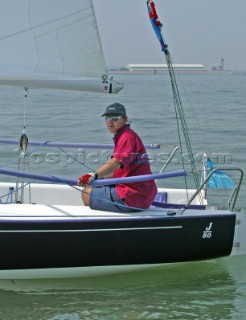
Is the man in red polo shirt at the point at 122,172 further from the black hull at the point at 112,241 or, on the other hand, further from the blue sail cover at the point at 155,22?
the blue sail cover at the point at 155,22

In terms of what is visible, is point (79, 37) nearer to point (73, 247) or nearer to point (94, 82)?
point (94, 82)

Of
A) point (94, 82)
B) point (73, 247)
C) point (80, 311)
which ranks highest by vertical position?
point (94, 82)

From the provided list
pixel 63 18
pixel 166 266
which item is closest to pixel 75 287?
pixel 166 266

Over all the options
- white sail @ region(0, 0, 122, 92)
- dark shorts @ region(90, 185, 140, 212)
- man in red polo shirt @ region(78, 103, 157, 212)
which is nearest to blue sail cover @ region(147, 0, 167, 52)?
white sail @ region(0, 0, 122, 92)

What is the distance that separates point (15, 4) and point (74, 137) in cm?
1187

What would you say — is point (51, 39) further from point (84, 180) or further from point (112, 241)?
point (112, 241)

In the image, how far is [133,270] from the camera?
8227 mm

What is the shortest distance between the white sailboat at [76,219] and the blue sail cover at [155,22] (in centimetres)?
60

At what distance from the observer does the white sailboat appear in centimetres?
781

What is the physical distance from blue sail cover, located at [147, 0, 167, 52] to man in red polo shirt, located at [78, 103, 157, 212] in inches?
35.4

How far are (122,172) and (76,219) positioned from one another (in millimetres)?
643

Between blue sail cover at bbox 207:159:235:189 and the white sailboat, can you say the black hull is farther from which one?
blue sail cover at bbox 207:159:235:189

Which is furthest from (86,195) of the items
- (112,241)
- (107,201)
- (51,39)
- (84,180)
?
(51,39)

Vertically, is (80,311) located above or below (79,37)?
below
